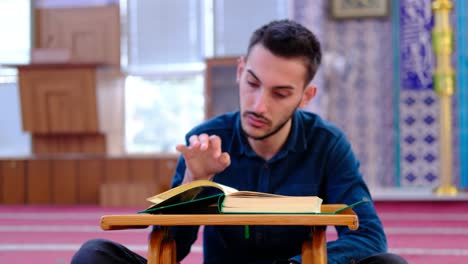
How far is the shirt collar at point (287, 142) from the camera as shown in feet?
5.80

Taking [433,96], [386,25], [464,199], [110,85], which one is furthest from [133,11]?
[464,199]

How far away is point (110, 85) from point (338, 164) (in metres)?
4.62

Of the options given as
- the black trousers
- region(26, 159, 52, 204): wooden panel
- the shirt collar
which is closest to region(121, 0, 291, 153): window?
region(26, 159, 52, 204): wooden panel

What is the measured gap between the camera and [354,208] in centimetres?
163

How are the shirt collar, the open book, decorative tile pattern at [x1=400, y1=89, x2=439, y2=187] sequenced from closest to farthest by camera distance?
the open book, the shirt collar, decorative tile pattern at [x1=400, y1=89, x2=439, y2=187]

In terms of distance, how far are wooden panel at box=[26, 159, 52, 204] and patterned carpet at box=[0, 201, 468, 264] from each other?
13.1 inches

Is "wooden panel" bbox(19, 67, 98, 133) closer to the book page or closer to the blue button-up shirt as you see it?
the blue button-up shirt

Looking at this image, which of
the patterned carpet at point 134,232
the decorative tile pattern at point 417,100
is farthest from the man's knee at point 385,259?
the decorative tile pattern at point 417,100

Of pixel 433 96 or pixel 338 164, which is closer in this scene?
pixel 338 164

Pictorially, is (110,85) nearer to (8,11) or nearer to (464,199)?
(8,11)

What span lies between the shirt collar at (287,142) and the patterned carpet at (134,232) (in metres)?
1.16

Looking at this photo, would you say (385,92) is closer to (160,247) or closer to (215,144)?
(215,144)

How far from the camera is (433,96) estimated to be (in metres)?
5.62

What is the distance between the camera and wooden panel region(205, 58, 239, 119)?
5.85 meters
